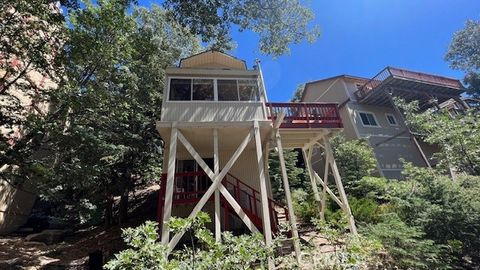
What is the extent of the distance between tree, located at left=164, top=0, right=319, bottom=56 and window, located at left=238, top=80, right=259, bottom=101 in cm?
148

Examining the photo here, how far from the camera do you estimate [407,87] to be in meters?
20.0

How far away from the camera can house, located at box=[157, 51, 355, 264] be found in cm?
862

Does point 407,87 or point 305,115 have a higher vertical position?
point 407,87

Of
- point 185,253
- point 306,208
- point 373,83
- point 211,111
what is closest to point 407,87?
point 373,83

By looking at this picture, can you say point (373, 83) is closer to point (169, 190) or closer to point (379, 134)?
point (379, 134)

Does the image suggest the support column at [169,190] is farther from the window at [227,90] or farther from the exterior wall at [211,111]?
the window at [227,90]

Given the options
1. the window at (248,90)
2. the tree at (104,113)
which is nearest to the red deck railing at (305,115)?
the window at (248,90)

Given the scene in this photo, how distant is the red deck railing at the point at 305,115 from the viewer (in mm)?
9719

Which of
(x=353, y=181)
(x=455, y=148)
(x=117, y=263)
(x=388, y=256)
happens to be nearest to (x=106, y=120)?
(x=117, y=263)

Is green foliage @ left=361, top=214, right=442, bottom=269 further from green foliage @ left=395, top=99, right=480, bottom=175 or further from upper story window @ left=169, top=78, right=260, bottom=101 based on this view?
green foliage @ left=395, top=99, right=480, bottom=175

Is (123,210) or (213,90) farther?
(123,210)

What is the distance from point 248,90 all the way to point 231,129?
1.92m

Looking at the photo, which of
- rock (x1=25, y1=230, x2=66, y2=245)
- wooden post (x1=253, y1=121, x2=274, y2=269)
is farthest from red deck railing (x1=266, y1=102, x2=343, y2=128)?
rock (x1=25, y1=230, x2=66, y2=245)

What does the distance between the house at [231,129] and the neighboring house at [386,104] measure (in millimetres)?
10332
